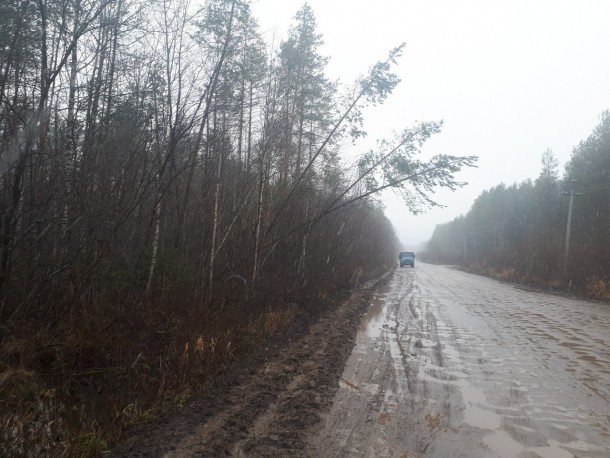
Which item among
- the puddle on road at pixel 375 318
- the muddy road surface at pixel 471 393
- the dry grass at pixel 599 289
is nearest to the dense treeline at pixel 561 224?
the dry grass at pixel 599 289

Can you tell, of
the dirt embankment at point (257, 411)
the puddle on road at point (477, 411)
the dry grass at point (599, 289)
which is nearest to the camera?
the dirt embankment at point (257, 411)

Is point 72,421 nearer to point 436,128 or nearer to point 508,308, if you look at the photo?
point 436,128

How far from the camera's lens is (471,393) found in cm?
A: 560

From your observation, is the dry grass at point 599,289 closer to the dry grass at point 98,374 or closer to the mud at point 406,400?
the mud at point 406,400

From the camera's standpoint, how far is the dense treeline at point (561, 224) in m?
24.2

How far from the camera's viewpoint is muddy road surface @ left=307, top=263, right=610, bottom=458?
4.08 metres

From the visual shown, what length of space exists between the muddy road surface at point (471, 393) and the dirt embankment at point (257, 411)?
0.24m

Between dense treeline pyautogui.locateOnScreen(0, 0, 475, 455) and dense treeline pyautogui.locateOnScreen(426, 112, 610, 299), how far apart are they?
A: 17.9 metres

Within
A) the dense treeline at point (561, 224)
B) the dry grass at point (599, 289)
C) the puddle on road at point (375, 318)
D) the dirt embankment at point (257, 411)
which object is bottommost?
the dirt embankment at point (257, 411)

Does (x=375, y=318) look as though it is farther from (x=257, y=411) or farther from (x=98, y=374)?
(x=98, y=374)

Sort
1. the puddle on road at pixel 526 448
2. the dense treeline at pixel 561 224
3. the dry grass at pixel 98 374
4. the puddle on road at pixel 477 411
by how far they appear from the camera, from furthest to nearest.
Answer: the dense treeline at pixel 561 224 < the puddle on road at pixel 477 411 < the puddle on road at pixel 526 448 < the dry grass at pixel 98 374

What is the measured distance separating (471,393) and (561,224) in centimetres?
4178

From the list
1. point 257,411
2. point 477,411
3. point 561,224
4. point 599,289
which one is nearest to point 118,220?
point 257,411

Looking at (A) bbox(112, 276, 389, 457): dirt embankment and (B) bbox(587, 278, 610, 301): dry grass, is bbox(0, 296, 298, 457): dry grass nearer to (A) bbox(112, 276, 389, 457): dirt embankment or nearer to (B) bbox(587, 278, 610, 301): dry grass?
(A) bbox(112, 276, 389, 457): dirt embankment
